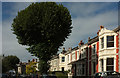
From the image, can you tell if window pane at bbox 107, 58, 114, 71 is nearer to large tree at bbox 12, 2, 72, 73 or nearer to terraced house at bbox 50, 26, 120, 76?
terraced house at bbox 50, 26, 120, 76

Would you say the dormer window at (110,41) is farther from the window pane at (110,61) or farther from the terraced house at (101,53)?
the window pane at (110,61)

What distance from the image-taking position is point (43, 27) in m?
34.1

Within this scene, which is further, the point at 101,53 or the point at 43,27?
the point at 43,27

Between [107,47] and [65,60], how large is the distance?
31940 millimetres

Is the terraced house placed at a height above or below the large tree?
below

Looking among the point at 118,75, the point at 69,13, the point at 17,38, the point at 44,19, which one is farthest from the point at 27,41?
the point at 118,75

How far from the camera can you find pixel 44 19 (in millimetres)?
33969

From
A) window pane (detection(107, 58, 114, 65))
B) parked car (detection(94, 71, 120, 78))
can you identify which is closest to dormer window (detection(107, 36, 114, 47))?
window pane (detection(107, 58, 114, 65))

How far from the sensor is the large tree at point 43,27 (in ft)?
112

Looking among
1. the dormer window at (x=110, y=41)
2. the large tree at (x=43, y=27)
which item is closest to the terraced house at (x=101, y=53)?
the dormer window at (x=110, y=41)

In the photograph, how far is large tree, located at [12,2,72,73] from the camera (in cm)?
3406

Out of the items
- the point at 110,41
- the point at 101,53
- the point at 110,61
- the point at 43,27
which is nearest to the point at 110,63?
the point at 110,61

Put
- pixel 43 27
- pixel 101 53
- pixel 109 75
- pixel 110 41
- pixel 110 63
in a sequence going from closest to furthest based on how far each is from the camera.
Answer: pixel 109 75, pixel 110 41, pixel 110 63, pixel 101 53, pixel 43 27

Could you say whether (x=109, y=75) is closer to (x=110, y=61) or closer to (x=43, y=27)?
(x=110, y=61)
